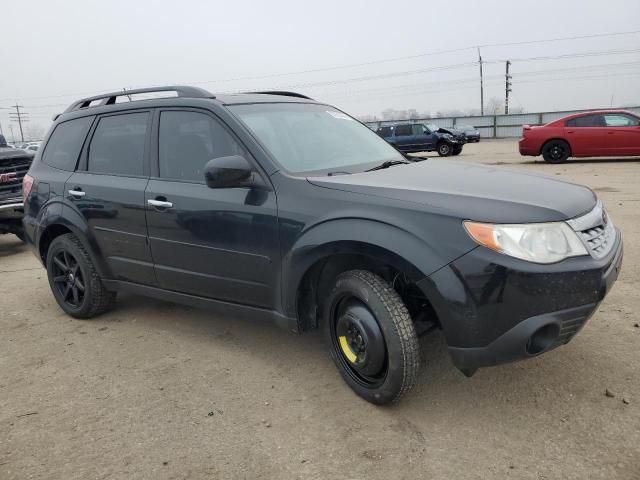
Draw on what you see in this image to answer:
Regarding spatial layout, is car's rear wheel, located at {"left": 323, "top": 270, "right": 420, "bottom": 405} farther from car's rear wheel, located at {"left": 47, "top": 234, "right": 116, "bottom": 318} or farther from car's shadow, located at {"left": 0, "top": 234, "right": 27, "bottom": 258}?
car's shadow, located at {"left": 0, "top": 234, "right": 27, "bottom": 258}

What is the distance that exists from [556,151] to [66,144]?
13386 millimetres

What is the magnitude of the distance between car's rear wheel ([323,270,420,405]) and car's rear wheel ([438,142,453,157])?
19199mm

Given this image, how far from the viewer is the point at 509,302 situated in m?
2.36

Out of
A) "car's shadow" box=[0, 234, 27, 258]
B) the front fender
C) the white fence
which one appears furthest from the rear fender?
the white fence

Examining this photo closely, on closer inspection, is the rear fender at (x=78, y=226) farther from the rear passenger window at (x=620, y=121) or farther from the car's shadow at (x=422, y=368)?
the rear passenger window at (x=620, y=121)

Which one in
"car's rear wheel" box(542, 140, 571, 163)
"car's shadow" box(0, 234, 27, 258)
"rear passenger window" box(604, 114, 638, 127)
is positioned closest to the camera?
"car's shadow" box(0, 234, 27, 258)

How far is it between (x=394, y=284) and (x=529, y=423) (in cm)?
97

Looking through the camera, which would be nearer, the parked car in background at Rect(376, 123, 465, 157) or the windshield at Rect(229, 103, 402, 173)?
the windshield at Rect(229, 103, 402, 173)

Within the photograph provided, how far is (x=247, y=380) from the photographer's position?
326 centimetres

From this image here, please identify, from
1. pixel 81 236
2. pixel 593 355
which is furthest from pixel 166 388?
pixel 593 355

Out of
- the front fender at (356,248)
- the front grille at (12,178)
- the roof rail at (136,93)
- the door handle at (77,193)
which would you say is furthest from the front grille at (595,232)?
the front grille at (12,178)

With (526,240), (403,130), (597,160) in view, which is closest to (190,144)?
(526,240)

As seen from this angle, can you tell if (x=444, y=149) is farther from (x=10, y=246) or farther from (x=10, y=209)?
(x=10, y=209)

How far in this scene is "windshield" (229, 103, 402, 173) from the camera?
331 cm
